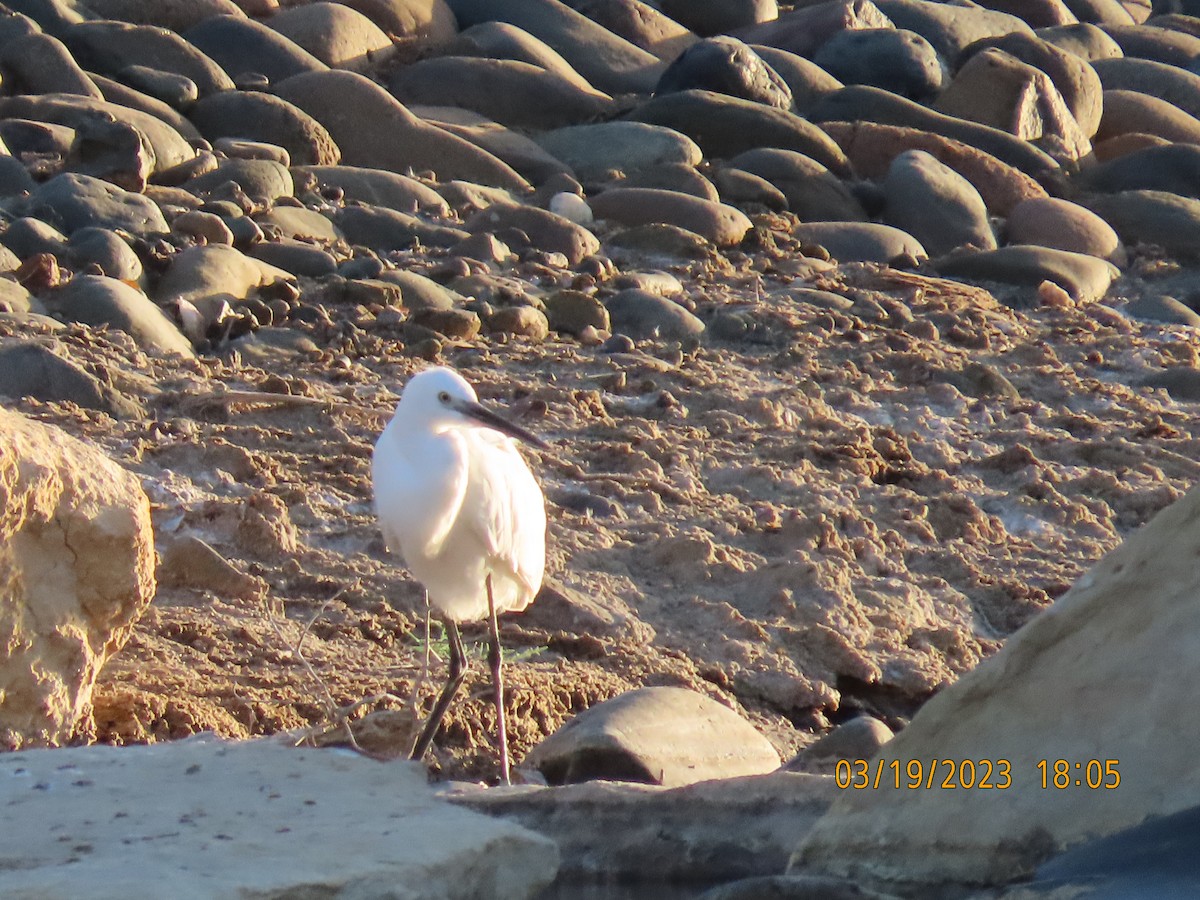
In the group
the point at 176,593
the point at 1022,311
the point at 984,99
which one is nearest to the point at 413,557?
the point at 176,593

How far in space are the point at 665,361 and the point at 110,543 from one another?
13.6 feet

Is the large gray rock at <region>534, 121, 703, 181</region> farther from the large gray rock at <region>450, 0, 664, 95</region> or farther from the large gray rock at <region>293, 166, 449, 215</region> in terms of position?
the large gray rock at <region>450, 0, 664, 95</region>

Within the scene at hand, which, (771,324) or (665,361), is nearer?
(665,361)

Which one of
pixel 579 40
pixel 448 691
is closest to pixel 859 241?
pixel 579 40

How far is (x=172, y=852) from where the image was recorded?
10.6 feet

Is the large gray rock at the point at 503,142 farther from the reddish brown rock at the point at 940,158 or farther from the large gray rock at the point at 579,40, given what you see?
the reddish brown rock at the point at 940,158

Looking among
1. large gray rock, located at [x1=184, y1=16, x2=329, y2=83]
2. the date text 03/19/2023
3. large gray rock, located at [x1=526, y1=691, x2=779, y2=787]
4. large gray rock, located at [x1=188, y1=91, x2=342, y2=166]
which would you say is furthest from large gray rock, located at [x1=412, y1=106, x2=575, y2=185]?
the date text 03/19/2023

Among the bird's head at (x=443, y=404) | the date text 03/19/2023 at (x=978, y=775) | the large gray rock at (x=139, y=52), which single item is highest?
the date text 03/19/2023 at (x=978, y=775)

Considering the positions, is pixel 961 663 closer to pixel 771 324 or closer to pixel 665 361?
pixel 665 361

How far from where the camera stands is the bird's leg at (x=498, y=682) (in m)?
4.94

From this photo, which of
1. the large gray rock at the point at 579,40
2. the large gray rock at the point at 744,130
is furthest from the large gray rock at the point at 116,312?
the large gray rock at the point at 579,40

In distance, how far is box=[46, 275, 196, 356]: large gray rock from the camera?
7.44m

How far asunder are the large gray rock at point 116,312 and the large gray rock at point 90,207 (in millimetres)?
768

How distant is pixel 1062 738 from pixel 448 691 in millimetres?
2186
